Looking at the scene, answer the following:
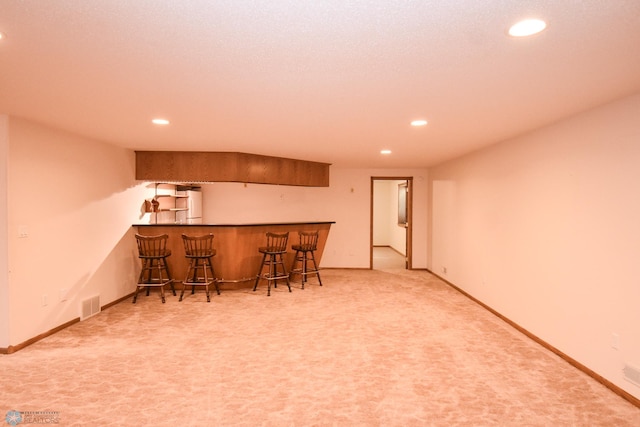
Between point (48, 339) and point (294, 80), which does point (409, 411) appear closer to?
point (294, 80)

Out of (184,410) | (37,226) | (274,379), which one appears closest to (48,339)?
(37,226)

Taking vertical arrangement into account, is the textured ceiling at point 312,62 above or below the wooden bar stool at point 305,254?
above

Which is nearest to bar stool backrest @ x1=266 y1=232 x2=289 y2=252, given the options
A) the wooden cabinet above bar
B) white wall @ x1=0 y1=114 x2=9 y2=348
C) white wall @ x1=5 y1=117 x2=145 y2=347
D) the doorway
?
the wooden cabinet above bar

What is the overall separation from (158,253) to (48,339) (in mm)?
1650

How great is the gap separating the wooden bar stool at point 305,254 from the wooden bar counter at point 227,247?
1.54 ft

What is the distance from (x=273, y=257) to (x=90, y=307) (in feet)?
7.88

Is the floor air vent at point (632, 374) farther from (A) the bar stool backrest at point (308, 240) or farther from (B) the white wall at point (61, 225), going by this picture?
(B) the white wall at point (61, 225)

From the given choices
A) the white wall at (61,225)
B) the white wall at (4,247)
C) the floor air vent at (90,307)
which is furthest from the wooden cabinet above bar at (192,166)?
the white wall at (4,247)

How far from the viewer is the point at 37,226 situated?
133 inches

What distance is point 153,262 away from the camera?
17.2ft

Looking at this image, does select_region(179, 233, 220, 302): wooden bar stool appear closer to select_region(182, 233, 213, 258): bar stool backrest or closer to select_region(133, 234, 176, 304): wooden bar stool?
select_region(182, 233, 213, 258): bar stool backrest

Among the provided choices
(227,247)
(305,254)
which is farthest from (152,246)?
(305,254)

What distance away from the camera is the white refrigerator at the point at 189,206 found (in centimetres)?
677

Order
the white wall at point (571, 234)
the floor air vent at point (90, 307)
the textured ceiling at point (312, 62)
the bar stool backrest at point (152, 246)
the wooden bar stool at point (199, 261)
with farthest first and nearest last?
the wooden bar stool at point (199, 261) → the bar stool backrest at point (152, 246) → the floor air vent at point (90, 307) → the white wall at point (571, 234) → the textured ceiling at point (312, 62)
